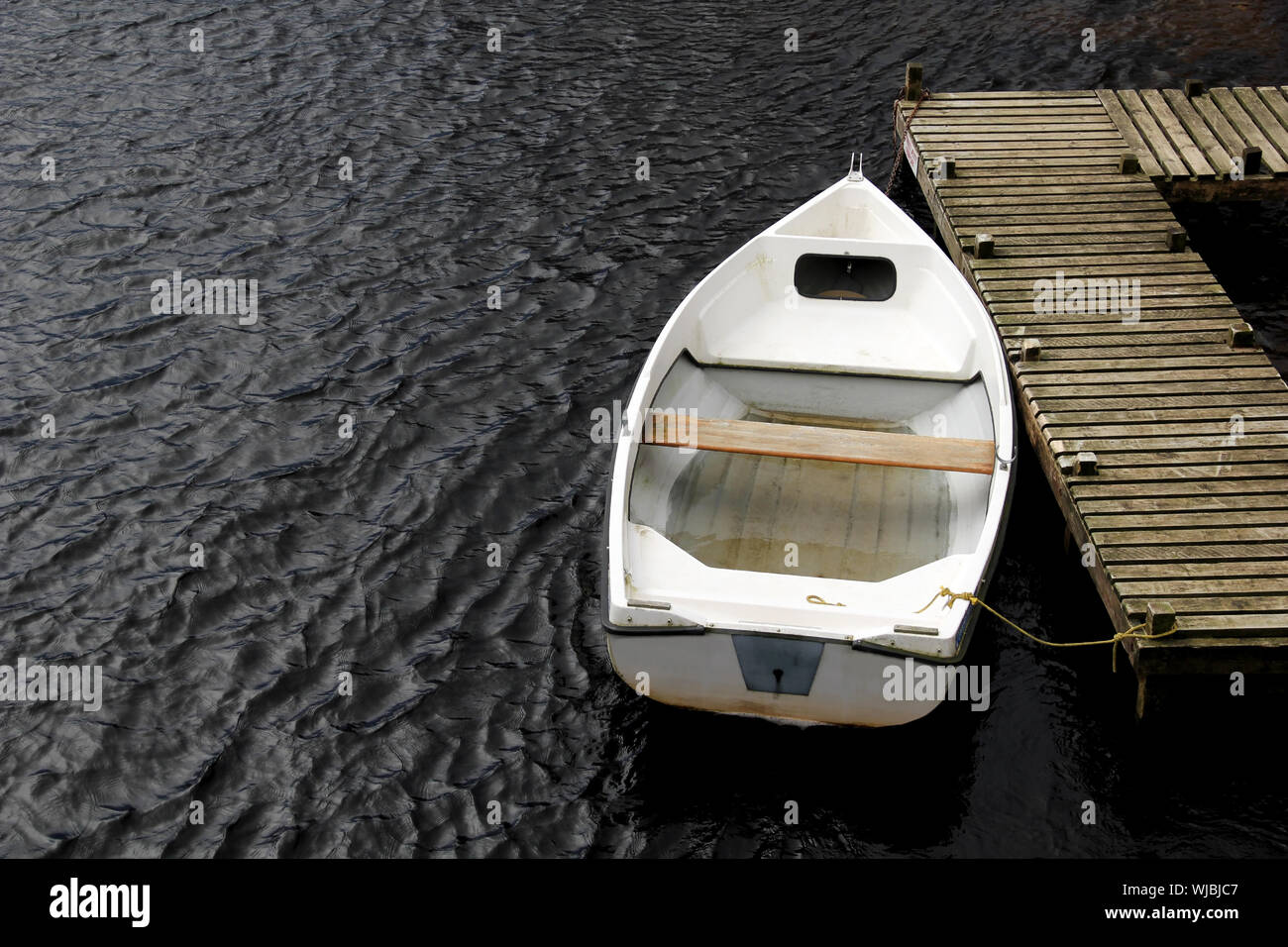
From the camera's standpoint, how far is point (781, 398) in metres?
11.6

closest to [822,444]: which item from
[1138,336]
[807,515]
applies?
[807,515]

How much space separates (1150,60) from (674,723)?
15.5m

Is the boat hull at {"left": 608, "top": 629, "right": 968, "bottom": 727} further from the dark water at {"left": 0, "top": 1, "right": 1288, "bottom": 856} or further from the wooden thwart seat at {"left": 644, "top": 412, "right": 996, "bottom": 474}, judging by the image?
the wooden thwart seat at {"left": 644, "top": 412, "right": 996, "bottom": 474}

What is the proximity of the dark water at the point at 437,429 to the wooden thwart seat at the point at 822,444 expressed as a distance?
1.36 meters

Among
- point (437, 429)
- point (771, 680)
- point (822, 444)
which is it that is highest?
point (437, 429)

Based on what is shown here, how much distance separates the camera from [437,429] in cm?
1225

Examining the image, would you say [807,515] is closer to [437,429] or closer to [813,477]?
[813,477]

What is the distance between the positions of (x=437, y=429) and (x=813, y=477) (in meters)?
3.99

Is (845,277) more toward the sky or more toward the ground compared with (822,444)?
more toward the sky

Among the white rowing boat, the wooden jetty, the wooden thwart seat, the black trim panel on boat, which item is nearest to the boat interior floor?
the white rowing boat

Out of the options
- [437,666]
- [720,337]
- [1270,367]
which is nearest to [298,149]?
[720,337]

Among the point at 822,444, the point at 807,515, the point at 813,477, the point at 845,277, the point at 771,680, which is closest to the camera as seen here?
the point at 771,680

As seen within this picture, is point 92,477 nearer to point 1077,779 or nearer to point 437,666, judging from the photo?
point 437,666

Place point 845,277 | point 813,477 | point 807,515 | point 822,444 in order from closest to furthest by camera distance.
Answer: point 822,444
point 807,515
point 813,477
point 845,277
